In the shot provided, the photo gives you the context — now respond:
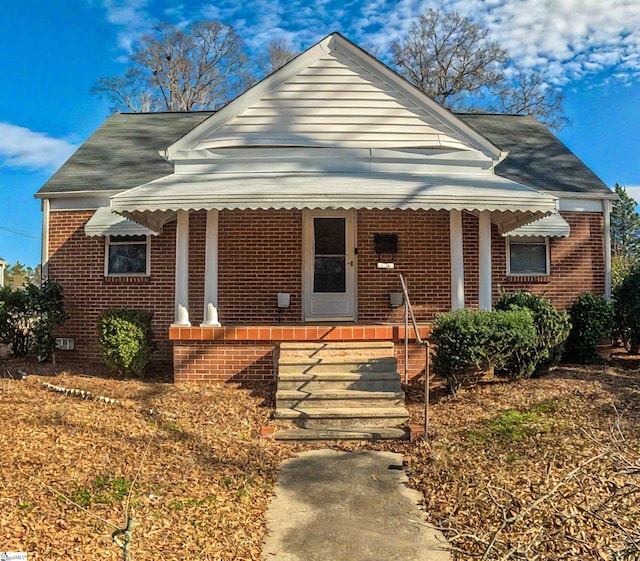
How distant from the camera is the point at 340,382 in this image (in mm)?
7145

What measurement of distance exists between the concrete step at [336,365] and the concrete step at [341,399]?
51cm

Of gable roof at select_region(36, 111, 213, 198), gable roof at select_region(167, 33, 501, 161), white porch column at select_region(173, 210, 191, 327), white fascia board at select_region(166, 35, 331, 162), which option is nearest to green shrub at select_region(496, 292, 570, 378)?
gable roof at select_region(167, 33, 501, 161)

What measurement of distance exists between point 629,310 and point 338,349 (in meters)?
6.57

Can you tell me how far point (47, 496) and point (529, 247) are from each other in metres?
10.1

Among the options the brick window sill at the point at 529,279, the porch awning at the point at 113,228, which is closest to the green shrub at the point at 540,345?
the brick window sill at the point at 529,279

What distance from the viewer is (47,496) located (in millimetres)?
3920

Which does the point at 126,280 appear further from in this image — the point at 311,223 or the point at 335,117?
the point at 335,117

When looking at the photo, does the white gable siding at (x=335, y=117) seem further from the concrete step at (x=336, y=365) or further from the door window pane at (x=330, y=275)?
the concrete step at (x=336, y=365)

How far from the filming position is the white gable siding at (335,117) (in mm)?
9094

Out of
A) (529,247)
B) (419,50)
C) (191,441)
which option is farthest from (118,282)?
(419,50)

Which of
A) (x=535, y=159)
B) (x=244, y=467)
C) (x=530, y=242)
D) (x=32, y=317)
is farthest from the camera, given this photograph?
(x=535, y=159)

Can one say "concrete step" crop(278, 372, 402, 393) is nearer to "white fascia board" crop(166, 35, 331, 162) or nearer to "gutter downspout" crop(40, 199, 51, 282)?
"white fascia board" crop(166, 35, 331, 162)

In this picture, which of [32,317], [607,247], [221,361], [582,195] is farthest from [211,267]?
[607,247]

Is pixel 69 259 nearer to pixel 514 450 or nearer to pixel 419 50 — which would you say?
pixel 514 450
